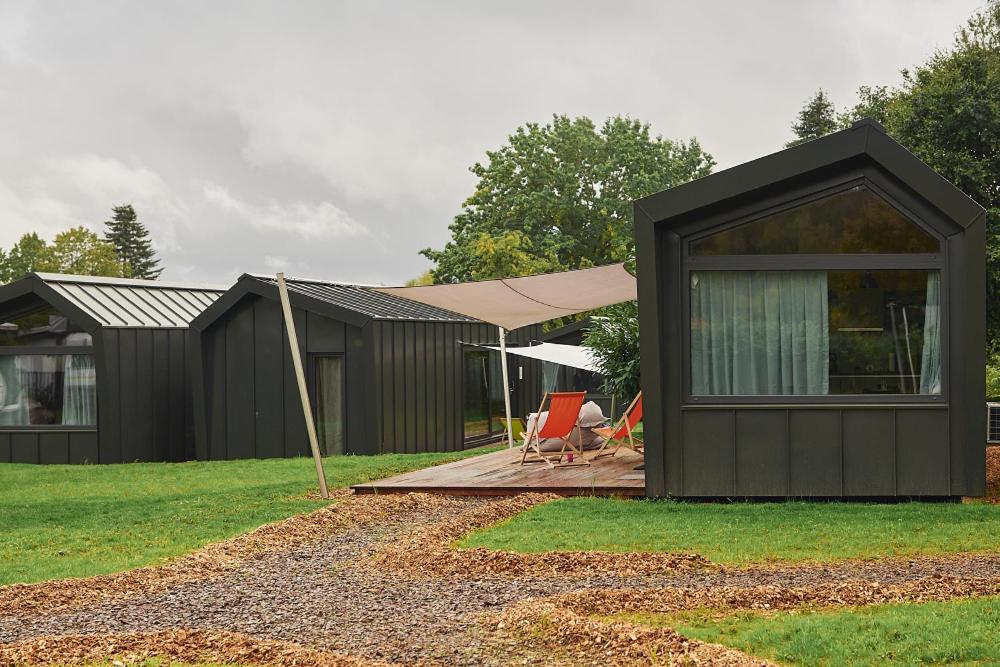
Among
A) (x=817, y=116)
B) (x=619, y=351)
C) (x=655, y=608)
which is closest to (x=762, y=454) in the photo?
(x=619, y=351)

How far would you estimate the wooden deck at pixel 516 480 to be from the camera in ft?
30.2

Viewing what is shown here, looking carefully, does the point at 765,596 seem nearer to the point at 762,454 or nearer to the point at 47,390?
the point at 762,454

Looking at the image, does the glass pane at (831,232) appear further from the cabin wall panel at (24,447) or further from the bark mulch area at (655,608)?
the cabin wall panel at (24,447)

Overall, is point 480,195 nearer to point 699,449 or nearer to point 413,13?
point 413,13

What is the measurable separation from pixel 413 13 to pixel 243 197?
13012mm

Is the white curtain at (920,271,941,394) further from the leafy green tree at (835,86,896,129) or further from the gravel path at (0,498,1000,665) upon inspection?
the leafy green tree at (835,86,896,129)

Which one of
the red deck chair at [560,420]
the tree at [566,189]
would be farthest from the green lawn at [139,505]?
the tree at [566,189]

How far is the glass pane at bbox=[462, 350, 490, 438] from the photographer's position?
1747cm

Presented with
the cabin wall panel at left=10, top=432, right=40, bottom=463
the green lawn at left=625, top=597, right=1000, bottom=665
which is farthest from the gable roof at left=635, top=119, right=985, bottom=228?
the cabin wall panel at left=10, top=432, right=40, bottom=463

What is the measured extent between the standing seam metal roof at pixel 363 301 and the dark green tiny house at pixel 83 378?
6.87ft

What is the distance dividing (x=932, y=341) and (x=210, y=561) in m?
5.50

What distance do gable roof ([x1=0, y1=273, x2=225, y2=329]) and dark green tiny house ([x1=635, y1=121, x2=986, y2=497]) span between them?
9.63 meters

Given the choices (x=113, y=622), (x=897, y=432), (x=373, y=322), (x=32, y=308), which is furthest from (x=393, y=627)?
(x=32, y=308)

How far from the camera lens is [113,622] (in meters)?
5.07
